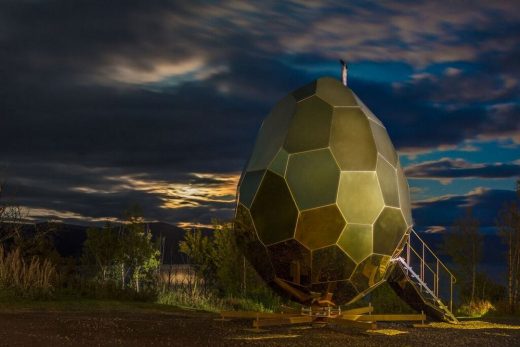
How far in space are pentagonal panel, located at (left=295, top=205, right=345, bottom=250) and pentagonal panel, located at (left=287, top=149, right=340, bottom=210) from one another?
4.6 inches

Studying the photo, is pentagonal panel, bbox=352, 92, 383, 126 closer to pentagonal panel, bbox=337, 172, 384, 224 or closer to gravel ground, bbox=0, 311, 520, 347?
pentagonal panel, bbox=337, 172, 384, 224

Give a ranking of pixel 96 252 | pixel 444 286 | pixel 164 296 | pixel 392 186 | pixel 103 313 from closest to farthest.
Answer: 1. pixel 392 186
2. pixel 103 313
3. pixel 164 296
4. pixel 96 252
5. pixel 444 286

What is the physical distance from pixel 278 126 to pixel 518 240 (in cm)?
2141

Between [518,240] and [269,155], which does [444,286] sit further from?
[269,155]

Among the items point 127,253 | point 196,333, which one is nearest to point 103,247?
point 127,253

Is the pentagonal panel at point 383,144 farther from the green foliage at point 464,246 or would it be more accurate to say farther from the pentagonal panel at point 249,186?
the green foliage at point 464,246

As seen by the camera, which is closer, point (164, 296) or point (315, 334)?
point (315, 334)

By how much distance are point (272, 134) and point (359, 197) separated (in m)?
1.95

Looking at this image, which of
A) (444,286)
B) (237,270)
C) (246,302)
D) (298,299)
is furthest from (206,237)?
(298,299)

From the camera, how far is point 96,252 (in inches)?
1101

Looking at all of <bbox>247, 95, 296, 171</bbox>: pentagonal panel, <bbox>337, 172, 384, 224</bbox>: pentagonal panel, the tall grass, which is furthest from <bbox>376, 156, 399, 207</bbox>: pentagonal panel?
the tall grass

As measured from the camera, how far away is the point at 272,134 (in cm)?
1214

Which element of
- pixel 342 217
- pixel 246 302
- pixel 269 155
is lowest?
pixel 246 302

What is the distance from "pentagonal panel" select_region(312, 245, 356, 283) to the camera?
11367mm
